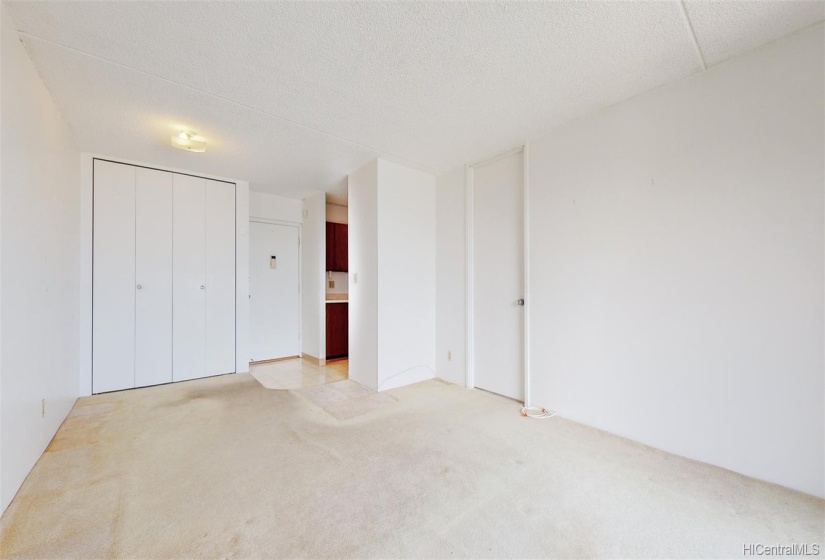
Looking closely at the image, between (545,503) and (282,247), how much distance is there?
15.1ft

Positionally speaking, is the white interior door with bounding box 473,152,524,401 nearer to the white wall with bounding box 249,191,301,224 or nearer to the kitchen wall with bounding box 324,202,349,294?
the kitchen wall with bounding box 324,202,349,294

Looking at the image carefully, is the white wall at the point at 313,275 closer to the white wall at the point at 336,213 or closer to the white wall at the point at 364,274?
the white wall at the point at 336,213

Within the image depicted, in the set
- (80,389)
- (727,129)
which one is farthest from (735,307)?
(80,389)

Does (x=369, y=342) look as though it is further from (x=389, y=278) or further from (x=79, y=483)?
(x=79, y=483)

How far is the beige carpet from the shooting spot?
145 centimetres

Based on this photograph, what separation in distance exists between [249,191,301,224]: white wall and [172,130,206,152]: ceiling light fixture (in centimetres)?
182

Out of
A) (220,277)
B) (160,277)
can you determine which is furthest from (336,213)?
(160,277)

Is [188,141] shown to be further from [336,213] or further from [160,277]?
[336,213]

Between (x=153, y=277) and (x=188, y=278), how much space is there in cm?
33

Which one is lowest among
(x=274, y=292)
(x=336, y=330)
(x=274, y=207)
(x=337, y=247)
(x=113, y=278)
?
(x=336, y=330)

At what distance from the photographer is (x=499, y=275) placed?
3.38 metres

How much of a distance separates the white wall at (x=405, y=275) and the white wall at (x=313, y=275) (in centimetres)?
158

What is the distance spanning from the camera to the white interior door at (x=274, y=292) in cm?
483

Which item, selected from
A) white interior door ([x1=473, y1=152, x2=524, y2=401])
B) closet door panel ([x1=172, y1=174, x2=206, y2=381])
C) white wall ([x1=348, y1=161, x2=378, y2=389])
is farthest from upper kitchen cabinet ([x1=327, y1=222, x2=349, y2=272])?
white interior door ([x1=473, y1=152, x2=524, y2=401])
